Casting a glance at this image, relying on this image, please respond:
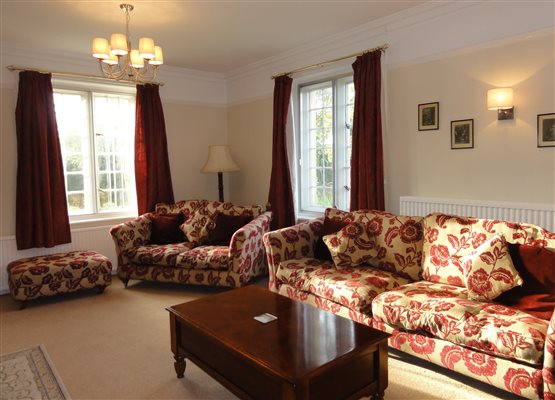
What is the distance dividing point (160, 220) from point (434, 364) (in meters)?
3.38

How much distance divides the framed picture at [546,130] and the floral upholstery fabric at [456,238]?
72 cm

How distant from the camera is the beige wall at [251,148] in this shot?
18.4 ft

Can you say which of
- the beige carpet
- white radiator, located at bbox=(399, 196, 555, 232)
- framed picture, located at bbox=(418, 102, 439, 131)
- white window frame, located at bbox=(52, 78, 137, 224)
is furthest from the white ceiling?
the beige carpet

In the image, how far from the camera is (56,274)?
414cm

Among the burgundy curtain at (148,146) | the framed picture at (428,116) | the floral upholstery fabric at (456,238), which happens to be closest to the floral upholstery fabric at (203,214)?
the burgundy curtain at (148,146)

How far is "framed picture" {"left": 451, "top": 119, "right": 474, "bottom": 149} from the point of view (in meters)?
3.55

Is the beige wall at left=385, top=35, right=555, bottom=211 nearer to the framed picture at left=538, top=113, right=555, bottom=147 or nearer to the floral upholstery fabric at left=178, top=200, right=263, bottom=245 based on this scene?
the framed picture at left=538, top=113, right=555, bottom=147

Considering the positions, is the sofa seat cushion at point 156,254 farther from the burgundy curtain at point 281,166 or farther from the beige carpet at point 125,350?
the burgundy curtain at point 281,166

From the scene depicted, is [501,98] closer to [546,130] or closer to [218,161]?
[546,130]

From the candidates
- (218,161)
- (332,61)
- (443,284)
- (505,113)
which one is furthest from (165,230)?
(505,113)

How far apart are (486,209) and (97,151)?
14.3 feet

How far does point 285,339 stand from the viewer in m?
2.16

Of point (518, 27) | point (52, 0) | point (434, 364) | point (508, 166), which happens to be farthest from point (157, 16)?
point (434, 364)

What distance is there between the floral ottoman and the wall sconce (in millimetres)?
3895
